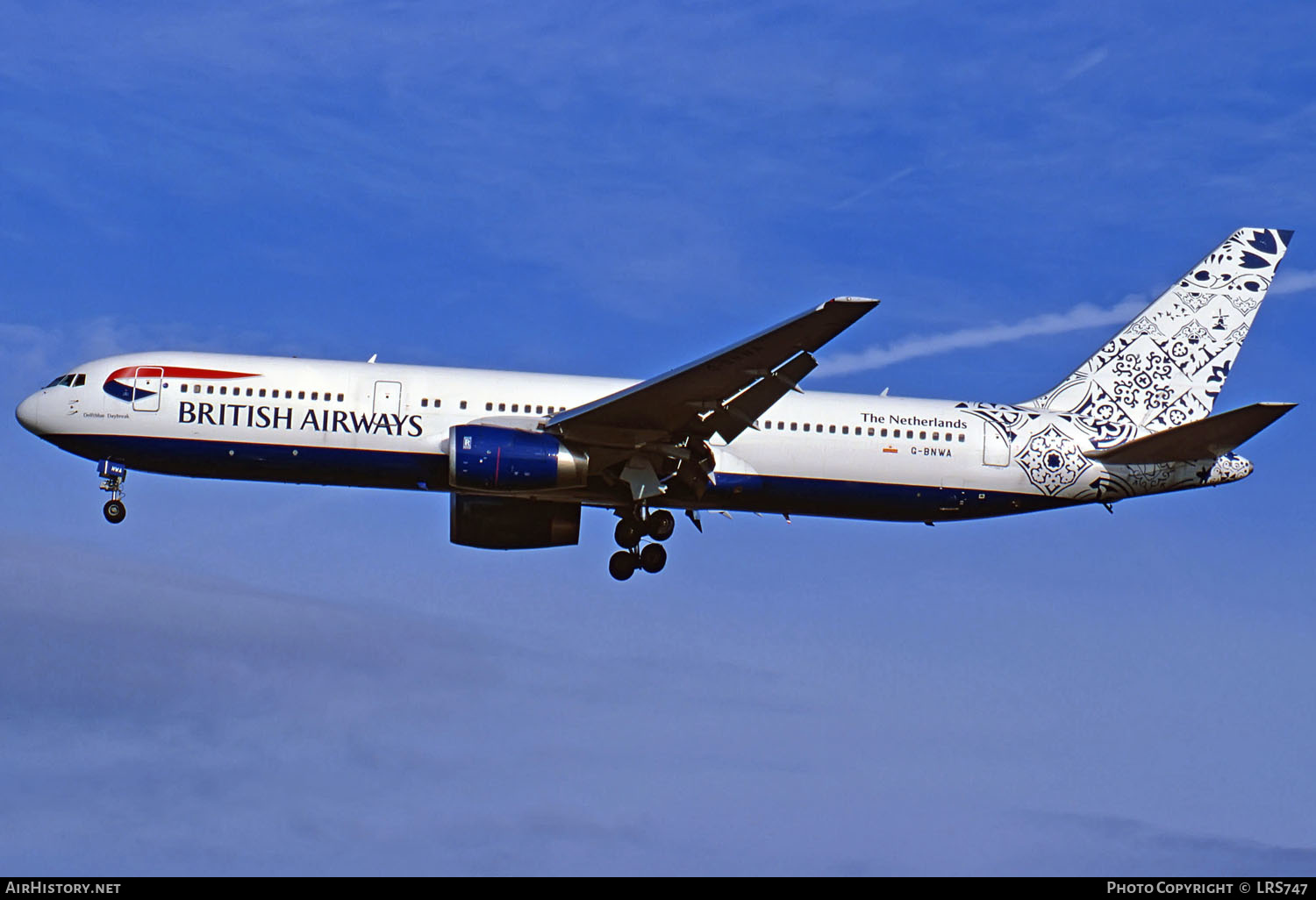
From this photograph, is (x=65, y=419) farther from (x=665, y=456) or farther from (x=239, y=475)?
(x=665, y=456)

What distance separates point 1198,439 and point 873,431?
281 inches

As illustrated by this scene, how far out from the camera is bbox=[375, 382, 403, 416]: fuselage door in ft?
121

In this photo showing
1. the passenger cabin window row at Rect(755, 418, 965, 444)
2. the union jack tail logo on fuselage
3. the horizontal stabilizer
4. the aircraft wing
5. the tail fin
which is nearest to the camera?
the aircraft wing

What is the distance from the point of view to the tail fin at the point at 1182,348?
41.3 metres

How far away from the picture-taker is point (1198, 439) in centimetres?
3775

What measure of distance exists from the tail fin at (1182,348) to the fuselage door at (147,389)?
65.7 feet

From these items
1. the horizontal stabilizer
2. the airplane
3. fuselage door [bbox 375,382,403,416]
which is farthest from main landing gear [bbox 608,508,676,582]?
the horizontal stabilizer

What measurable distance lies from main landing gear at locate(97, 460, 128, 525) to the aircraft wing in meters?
9.58

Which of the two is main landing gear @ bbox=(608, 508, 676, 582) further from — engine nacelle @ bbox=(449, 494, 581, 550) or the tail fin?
the tail fin

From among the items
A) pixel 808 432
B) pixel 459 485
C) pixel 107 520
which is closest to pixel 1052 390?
pixel 808 432

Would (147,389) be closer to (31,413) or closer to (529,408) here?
(31,413)

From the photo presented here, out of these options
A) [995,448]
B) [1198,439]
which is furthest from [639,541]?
[1198,439]

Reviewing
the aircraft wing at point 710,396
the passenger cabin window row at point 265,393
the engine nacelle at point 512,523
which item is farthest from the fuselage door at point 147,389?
the aircraft wing at point 710,396
